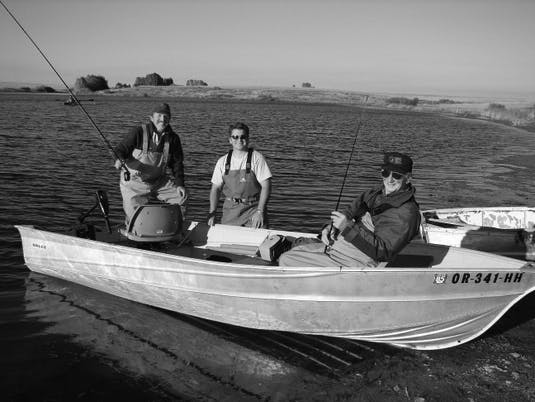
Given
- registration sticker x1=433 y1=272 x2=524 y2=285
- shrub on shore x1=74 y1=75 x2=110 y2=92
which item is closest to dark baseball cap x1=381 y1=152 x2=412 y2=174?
registration sticker x1=433 y1=272 x2=524 y2=285

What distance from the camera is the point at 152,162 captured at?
7.06m

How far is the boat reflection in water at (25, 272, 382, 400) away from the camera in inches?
A: 179

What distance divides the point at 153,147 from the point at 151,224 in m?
1.32

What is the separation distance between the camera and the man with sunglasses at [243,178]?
655 centimetres

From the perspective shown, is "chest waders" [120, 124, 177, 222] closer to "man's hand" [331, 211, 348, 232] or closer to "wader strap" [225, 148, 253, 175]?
"wader strap" [225, 148, 253, 175]

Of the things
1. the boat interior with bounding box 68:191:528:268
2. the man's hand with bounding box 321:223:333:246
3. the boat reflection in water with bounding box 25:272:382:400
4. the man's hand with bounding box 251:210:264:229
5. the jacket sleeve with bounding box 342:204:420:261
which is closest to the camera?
the jacket sleeve with bounding box 342:204:420:261

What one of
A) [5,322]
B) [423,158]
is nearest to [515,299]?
[5,322]

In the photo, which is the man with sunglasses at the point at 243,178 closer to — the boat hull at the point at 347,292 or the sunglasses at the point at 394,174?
the boat hull at the point at 347,292

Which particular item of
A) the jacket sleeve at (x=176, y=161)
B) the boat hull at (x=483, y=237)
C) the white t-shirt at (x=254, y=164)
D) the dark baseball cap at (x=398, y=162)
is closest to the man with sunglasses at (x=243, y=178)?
the white t-shirt at (x=254, y=164)

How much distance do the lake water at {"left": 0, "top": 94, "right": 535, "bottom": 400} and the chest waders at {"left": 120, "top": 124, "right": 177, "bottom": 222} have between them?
1.41 meters

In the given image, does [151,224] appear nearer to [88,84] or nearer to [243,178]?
[243,178]

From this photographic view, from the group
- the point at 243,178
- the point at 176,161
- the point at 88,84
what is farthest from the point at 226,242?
the point at 88,84

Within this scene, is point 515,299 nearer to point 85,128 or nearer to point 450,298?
point 450,298

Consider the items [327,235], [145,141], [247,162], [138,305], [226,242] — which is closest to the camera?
[327,235]
